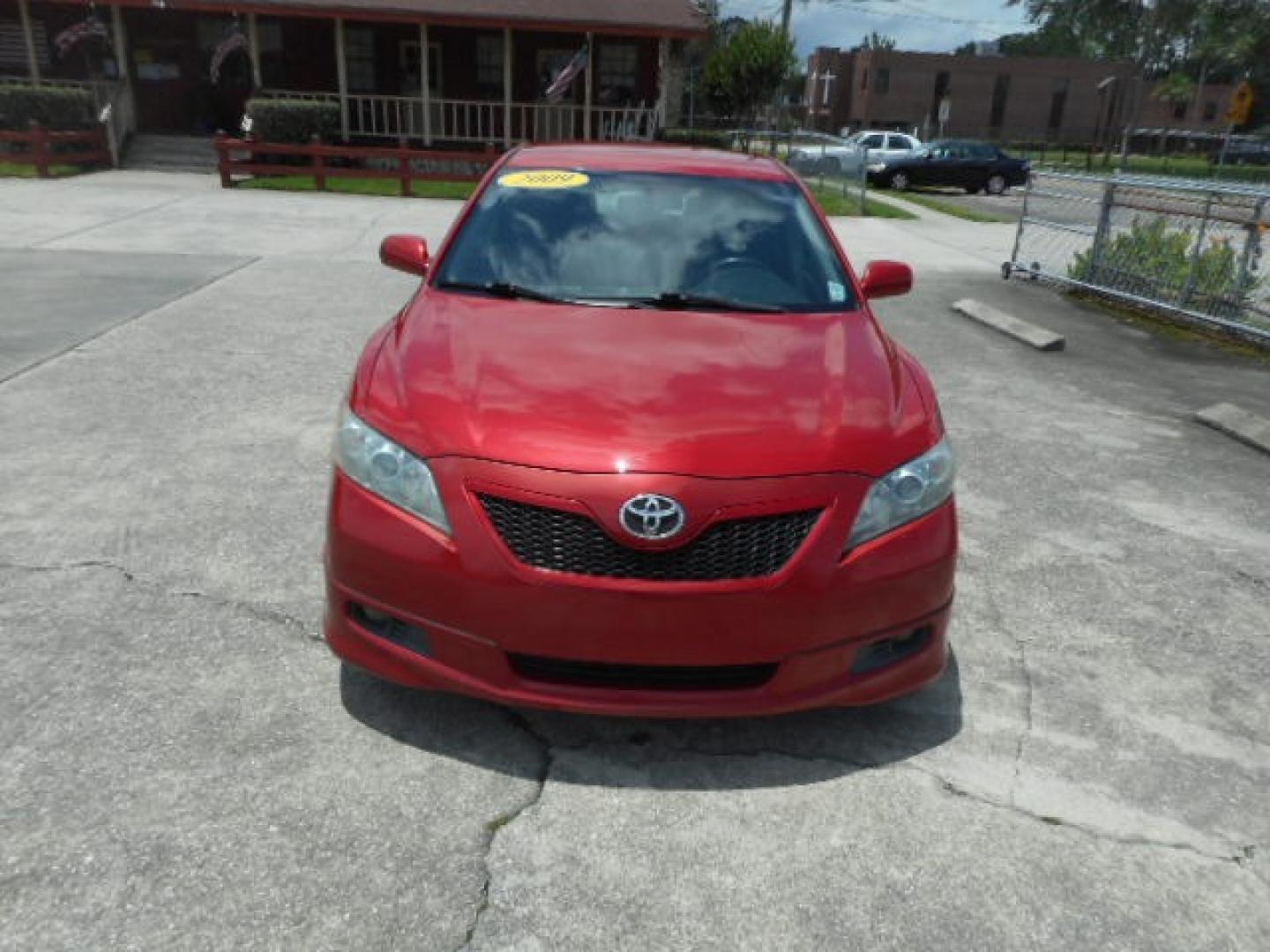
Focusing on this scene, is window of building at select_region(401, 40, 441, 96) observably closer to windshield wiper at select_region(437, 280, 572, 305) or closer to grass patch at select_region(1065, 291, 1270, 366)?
grass patch at select_region(1065, 291, 1270, 366)

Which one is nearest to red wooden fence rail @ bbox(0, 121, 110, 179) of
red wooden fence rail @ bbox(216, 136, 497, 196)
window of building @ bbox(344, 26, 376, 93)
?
red wooden fence rail @ bbox(216, 136, 497, 196)

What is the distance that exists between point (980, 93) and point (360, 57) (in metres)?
62.7

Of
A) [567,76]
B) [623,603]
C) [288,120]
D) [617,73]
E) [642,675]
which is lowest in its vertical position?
[642,675]

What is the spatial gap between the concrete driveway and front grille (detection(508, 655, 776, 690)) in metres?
0.34

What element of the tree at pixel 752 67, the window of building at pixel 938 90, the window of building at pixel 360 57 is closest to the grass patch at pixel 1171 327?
the window of building at pixel 360 57

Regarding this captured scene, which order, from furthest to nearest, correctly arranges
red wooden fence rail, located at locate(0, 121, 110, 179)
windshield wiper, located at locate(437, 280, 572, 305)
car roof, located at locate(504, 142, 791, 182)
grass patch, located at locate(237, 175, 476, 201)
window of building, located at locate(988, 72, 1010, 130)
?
window of building, located at locate(988, 72, 1010, 130), grass patch, located at locate(237, 175, 476, 201), red wooden fence rail, located at locate(0, 121, 110, 179), car roof, located at locate(504, 142, 791, 182), windshield wiper, located at locate(437, 280, 572, 305)

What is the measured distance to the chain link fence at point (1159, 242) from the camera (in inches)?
339

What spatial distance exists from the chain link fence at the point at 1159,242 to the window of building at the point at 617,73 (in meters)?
15.6

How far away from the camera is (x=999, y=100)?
7394 centimetres

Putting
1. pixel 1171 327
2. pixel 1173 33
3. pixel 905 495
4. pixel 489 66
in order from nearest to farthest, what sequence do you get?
pixel 905 495, pixel 1171 327, pixel 489 66, pixel 1173 33

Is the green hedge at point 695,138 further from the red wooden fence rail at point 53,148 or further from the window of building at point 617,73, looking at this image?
the red wooden fence rail at point 53,148

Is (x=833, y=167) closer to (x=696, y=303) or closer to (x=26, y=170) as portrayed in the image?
(x=26, y=170)

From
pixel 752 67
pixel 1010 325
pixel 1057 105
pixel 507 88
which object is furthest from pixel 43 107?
pixel 1057 105

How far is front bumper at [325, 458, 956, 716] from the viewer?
2387mm
